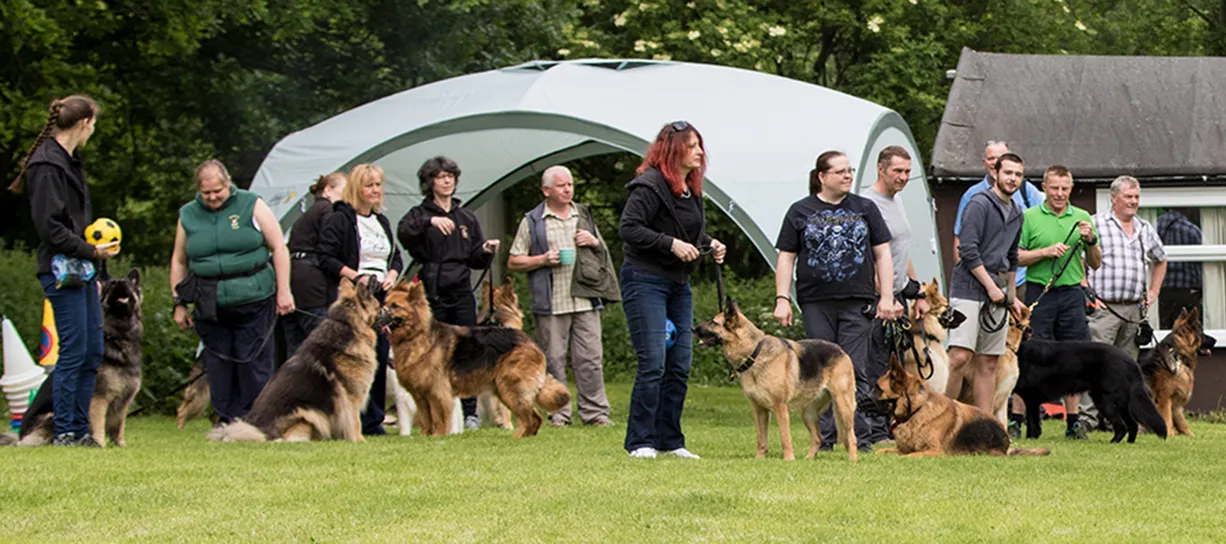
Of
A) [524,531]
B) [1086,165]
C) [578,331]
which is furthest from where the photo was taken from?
[1086,165]

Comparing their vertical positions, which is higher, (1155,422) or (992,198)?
(992,198)

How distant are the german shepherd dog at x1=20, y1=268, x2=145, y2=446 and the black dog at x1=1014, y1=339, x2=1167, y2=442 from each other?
5377mm

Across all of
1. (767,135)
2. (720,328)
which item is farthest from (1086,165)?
(720,328)

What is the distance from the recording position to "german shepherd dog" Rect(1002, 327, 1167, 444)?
9773 mm

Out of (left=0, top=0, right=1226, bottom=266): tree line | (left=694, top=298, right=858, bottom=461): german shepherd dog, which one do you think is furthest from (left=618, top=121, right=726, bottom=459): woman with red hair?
(left=0, top=0, right=1226, bottom=266): tree line

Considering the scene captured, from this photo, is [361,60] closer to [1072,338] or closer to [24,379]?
[24,379]

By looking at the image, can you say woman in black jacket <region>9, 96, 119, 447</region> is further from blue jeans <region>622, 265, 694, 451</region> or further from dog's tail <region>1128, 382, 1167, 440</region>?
dog's tail <region>1128, 382, 1167, 440</region>

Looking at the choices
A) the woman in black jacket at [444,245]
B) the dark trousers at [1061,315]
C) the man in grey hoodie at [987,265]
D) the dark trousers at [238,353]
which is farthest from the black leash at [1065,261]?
the dark trousers at [238,353]

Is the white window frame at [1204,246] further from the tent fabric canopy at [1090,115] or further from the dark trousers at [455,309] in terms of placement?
the dark trousers at [455,309]

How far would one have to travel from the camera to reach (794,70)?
77.6ft

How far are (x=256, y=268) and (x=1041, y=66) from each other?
9351 millimetres

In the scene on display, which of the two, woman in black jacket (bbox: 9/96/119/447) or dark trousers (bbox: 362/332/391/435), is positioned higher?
woman in black jacket (bbox: 9/96/119/447)

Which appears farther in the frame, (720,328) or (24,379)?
(24,379)

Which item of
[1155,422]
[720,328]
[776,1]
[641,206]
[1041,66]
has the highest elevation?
[776,1]
